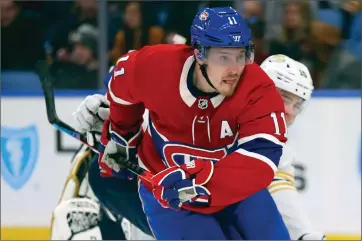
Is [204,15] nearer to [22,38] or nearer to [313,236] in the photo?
[313,236]

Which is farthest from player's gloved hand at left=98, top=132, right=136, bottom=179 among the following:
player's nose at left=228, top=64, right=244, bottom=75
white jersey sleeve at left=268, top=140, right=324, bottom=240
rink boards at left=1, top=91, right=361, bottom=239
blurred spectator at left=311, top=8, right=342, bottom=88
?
blurred spectator at left=311, top=8, right=342, bottom=88

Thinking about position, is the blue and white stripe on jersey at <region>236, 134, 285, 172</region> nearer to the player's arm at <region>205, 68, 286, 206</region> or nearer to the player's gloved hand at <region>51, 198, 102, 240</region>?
the player's arm at <region>205, 68, 286, 206</region>

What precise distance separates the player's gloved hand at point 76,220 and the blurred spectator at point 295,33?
1.46 metres

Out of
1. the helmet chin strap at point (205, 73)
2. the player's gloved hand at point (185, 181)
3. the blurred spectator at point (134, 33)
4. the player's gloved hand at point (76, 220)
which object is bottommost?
the player's gloved hand at point (76, 220)

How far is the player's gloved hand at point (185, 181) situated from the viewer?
6.58ft

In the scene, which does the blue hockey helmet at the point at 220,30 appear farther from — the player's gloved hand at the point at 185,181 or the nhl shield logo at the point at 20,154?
the nhl shield logo at the point at 20,154

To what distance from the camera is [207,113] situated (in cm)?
208

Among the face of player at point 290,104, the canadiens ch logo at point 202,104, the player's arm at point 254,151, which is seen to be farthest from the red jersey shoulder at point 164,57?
the face of player at point 290,104

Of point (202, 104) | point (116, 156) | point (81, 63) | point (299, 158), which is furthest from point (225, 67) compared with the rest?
point (81, 63)

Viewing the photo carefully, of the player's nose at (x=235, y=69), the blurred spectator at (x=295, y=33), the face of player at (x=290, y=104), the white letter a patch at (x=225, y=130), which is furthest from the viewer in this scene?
the blurred spectator at (x=295, y=33)

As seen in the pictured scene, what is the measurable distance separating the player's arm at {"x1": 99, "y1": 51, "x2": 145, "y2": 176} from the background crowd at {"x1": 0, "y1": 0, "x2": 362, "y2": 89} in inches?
65.3

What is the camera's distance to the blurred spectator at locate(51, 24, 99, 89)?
4.08 metres

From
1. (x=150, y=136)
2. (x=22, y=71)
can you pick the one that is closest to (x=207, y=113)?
(x=150, y=136)

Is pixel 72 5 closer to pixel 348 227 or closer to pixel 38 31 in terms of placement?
pixel 38 31
